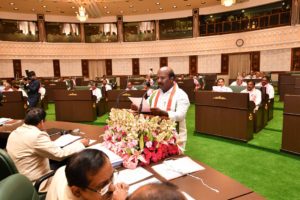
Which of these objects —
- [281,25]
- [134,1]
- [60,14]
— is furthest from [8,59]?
[281,25]

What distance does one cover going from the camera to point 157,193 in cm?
68

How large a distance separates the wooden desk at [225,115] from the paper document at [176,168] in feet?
10.4

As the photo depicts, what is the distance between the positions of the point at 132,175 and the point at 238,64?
601 inches

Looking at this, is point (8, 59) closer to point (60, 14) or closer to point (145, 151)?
point (60, 14)

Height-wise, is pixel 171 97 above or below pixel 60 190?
above

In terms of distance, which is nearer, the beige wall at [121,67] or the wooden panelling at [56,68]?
the wooden panelling at [56,68]

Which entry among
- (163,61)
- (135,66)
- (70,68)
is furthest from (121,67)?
(70,68)

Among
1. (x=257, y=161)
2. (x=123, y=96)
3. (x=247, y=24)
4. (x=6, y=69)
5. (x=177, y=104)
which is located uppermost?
(x=247, y=24)

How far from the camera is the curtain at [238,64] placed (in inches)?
598

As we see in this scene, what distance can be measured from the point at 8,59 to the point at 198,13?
44.8 ft

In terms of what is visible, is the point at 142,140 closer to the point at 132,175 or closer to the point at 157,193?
the point at 132,175

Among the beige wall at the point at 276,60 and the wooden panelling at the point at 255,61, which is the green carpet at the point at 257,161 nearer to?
the beige wall at the point at 276,60

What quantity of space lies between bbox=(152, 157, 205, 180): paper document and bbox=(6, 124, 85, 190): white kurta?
1.01 meters

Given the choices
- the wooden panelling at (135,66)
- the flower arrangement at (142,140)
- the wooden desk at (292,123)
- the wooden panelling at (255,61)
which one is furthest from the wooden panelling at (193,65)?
the flower arrangement at (142,140)
